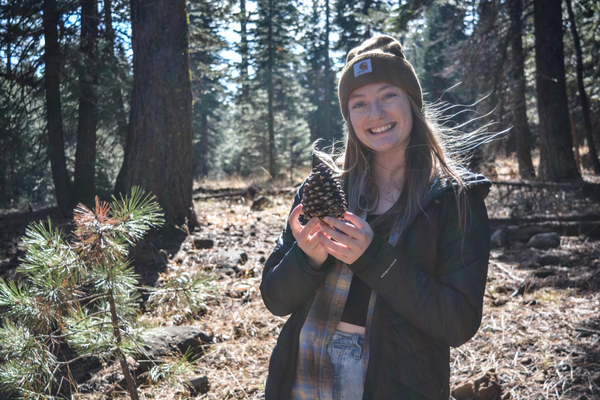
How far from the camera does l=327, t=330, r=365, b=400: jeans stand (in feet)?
5.74

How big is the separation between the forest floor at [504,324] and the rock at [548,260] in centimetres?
1

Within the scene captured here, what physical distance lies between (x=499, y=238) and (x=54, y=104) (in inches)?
367

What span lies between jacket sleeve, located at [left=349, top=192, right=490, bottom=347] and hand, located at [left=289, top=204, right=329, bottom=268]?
6.3 inches

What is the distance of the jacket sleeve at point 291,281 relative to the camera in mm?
1753

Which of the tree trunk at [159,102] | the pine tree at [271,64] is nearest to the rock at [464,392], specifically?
the tree trunk at [159,102]

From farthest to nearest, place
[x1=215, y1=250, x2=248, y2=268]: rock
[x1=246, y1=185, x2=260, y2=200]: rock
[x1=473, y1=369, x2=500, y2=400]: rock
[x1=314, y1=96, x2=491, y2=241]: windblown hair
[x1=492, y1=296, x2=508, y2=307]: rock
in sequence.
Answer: [x1=246, y1=185, x2=260, y2=200]: rock < [x1=215, y1=250, x2=248, y2=268]: rock < [x1=492, y1=296, x2=508, y2=307]: rock < [x1=473, y1=369, x2=500, y2=400]: rock < [x1=314, y1=96, x2=491, y2=241]: windblown hair

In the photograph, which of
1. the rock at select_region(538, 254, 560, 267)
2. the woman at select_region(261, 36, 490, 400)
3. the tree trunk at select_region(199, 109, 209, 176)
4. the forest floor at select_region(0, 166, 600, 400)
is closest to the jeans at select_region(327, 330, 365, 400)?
the woman at select_region(261, 36, 490, 400)

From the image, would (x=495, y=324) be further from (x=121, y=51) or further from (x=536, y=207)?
(x=121, y=51)

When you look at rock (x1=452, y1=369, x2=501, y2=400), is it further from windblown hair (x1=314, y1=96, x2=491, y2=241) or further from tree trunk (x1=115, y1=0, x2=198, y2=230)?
tree trunk (x1=115, y1=0, x2=198, y2=230)

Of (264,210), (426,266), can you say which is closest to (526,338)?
(426,266)

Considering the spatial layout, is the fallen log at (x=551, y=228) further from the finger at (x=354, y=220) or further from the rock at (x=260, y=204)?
the finger at (x=354, y=220)

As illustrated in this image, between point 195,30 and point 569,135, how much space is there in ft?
31.4

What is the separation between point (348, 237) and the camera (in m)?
1.57

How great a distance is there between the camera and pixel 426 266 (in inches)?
69.9
